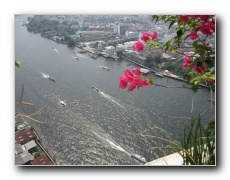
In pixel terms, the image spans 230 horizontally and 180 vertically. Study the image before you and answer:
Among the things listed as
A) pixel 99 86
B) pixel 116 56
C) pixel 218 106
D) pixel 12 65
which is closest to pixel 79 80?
pixel 99 86

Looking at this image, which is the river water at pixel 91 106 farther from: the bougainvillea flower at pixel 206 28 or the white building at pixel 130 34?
the bougainvillea flower at pixel 206 28

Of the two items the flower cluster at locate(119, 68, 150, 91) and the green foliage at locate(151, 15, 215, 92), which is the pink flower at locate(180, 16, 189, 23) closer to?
the green foliage at locate(151, 15, 215, 92)

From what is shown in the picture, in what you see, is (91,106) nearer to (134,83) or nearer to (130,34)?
(130,34)

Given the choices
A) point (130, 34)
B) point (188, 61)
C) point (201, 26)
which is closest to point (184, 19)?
point (201, 26)

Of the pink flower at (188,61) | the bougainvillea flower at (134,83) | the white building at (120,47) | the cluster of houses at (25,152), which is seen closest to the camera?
the bougainvillea flower at (134,83)

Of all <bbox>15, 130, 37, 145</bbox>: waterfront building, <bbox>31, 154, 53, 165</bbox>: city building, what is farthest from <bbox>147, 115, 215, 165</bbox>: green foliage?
<bbox>15, 130, 37, 145</bbox>: waterfront building

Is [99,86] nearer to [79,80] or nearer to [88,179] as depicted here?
[79,80]

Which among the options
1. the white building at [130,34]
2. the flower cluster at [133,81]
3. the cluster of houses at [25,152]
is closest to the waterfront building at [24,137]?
the cluster of houses at [25,152]

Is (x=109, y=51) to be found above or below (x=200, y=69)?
above
